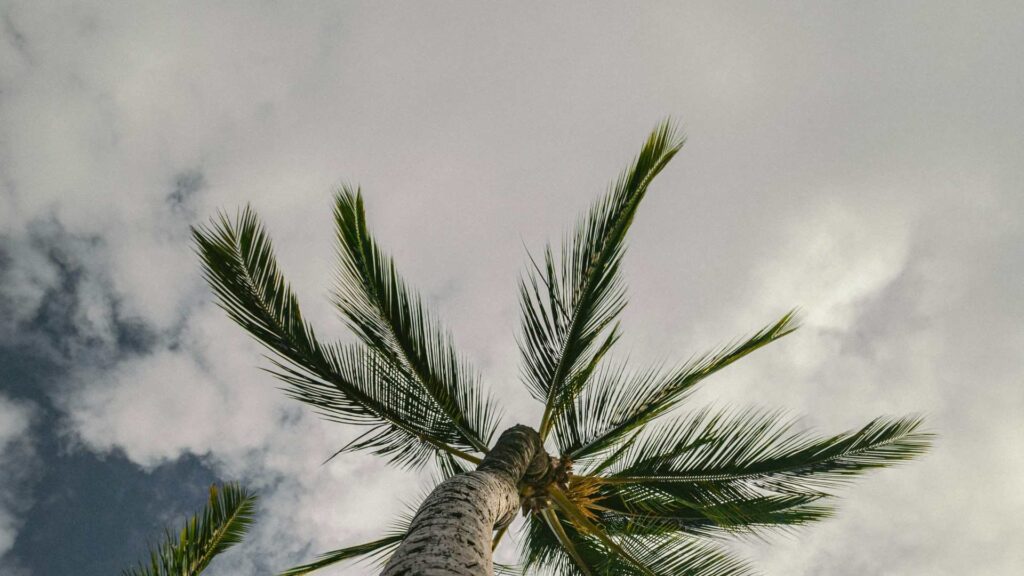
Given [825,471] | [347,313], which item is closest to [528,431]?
[347,313]

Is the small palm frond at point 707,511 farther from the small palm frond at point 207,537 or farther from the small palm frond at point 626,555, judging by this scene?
the small palm frond at point 207,537

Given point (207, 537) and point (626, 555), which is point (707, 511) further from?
point (207, 537)

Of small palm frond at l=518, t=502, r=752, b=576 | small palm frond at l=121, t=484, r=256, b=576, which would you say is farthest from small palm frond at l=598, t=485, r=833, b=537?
small palm frond at l=121, t=484, r=256, b=576

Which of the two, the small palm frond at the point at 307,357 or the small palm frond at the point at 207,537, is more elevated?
the small palm frond at the point at 307,357

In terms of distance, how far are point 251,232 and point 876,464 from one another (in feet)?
16.8

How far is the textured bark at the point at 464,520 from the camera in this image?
6.51 feet

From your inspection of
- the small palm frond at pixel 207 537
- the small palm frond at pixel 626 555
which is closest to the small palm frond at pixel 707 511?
the small palm frond at pixel 626 555

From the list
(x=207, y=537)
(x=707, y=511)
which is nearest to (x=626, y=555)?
(x=707, y=511)

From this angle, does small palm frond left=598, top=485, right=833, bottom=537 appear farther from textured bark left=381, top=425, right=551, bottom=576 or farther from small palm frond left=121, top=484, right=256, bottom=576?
small palm frond left=121, top=484, right=256, bottom=576

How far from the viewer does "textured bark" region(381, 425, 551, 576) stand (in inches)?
78.2

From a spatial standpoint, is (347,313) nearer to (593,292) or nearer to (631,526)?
(593,292)

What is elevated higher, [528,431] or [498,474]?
[528,431]

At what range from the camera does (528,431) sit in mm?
4254

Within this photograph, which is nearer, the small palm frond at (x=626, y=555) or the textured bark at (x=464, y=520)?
the textured bark at (x=464, y=520)
